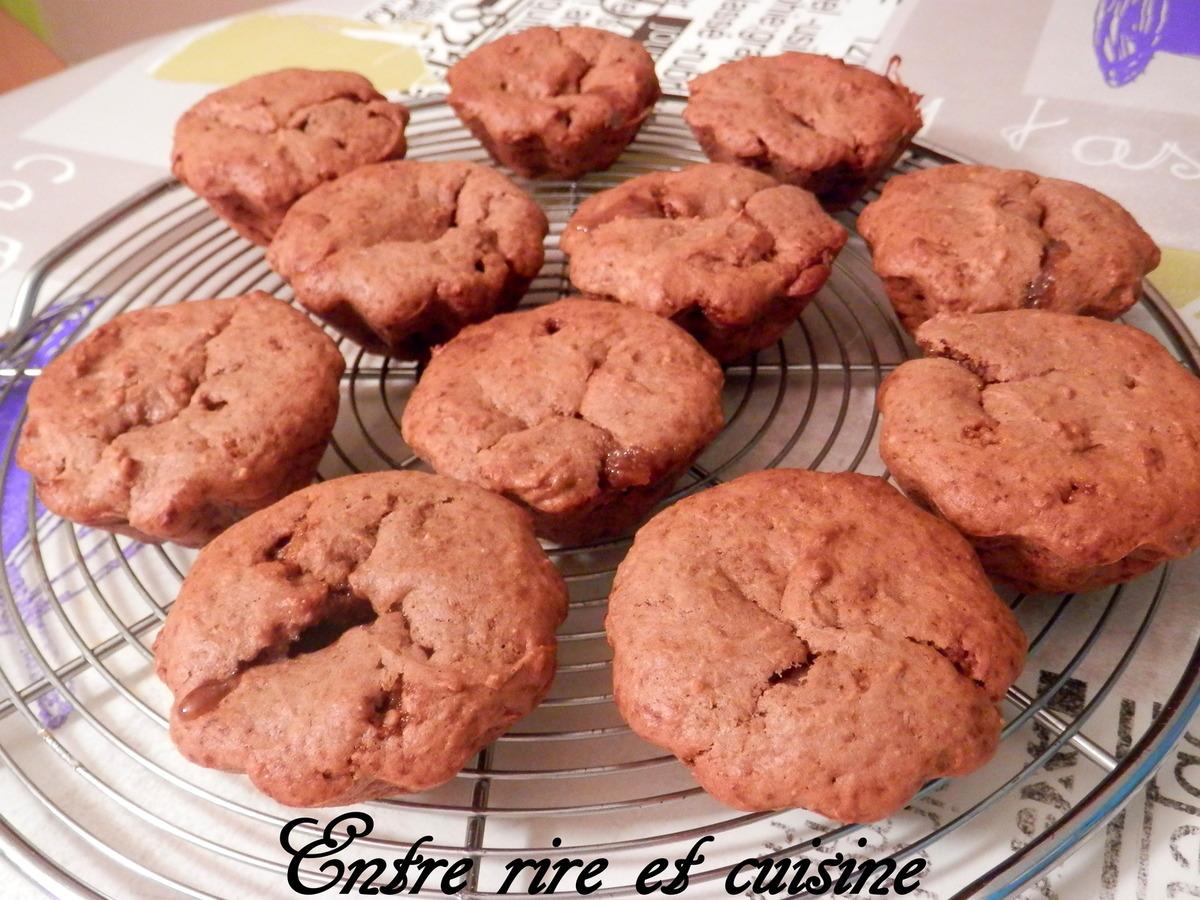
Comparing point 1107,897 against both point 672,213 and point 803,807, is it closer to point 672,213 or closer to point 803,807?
point 803,807

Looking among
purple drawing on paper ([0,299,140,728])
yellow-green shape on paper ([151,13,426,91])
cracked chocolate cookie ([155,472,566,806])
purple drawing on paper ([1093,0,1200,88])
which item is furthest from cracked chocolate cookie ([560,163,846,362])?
purple drawing on paper ([1093,0,1200,88])

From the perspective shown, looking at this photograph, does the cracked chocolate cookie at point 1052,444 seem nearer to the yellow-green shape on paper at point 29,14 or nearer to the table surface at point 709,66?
the table surface at point 709,66

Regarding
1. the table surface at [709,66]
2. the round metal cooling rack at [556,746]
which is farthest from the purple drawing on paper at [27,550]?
the table surface at [709,66]

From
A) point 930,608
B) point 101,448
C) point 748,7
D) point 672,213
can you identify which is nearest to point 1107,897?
point 930,608

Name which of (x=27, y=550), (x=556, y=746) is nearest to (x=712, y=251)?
(x=556, y=746)

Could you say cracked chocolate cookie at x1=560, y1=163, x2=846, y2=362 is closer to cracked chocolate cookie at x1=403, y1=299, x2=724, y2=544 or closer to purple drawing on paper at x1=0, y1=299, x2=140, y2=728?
cracked chocolate cookie at x1=403, y1=299, x2=724, y2=544

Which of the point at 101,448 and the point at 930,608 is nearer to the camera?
the point at 930,608
